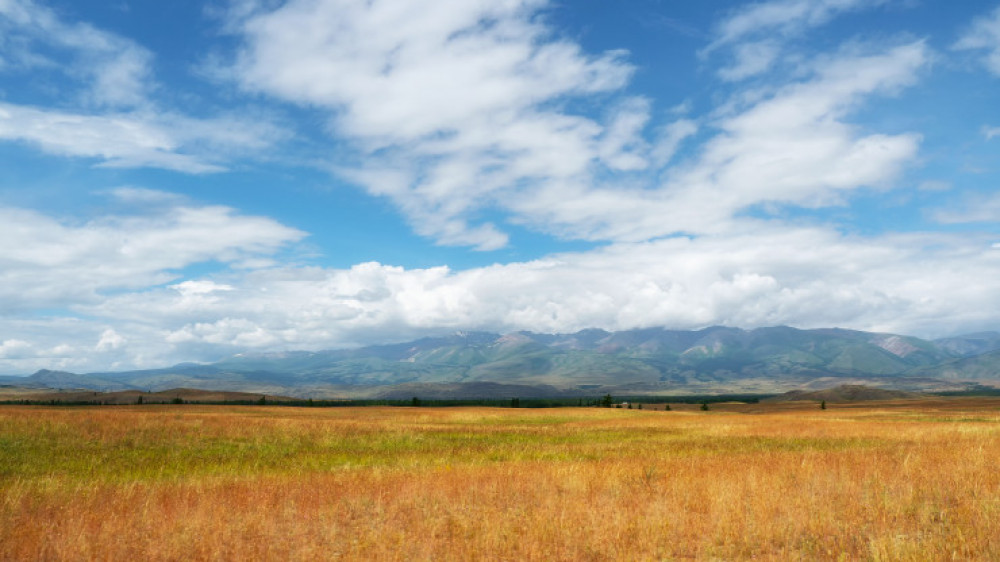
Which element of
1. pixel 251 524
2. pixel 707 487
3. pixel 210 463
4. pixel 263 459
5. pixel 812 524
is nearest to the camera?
pixel 812 524

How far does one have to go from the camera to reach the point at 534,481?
1644cm

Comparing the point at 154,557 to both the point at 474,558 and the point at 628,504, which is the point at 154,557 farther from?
the point at 628,504

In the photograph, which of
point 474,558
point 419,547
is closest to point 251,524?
point 419,547

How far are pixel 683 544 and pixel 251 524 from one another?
8080 mm

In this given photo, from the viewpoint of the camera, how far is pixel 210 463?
22.5 meters

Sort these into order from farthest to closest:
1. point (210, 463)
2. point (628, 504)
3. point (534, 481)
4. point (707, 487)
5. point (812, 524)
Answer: point (210, 463), point (534, 481), point (707, 487), point (628, 504), point (812, 524)

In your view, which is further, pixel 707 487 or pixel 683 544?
pixel 707 487

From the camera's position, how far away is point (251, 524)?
454 inches

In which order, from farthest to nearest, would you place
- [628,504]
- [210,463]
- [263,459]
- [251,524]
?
[263,459], [210,463], [628,504], [251,524]

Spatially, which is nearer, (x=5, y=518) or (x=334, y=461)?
(x=5, y=518)

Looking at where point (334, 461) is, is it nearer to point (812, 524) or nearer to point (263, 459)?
point (263, 459)

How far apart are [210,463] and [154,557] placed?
14.2 meters

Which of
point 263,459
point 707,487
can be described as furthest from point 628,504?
point 263,459

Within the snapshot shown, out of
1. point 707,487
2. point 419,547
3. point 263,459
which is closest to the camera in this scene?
point 419,547
